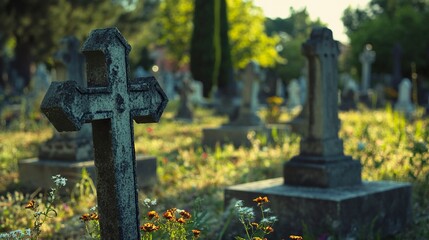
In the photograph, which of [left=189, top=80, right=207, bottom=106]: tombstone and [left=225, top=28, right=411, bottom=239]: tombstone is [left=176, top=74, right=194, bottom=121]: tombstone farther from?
[left=225, top=28, right=411, bottom=239]: tombstone

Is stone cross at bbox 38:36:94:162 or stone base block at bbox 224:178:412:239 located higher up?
stone cross at bbox 38:36:94:162

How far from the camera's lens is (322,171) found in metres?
7.04

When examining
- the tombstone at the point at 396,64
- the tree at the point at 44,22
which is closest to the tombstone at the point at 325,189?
the tree at the point at 44,22

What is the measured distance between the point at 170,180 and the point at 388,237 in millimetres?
3411

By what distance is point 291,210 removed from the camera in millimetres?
6621

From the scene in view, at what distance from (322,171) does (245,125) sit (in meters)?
7.49

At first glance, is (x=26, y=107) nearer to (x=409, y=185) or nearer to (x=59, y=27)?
(x=59, y=27)

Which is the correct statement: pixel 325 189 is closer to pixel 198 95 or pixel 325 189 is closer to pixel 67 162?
pixel 67 162

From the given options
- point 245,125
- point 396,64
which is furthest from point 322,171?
point 396,64

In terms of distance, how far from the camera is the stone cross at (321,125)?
7.21m

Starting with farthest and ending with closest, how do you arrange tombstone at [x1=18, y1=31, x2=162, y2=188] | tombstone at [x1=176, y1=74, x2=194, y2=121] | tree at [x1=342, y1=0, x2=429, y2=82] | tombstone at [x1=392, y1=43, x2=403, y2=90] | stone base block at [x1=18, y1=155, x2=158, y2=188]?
tree at [x1=342, y1=0, x2=429, y2=82]
tombstone at [x1=392, y1=43, x2=403, y2=90]
tombstone at [x1=176, y1=74, x2=194, y2=121]
tombstone at [x1=18, y1=31, x2=162, y2=188]
stone base block at [x1=18, y1=155, x2=158, y2=188]

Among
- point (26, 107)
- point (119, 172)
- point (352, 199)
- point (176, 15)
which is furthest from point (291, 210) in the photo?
point (176, 15)

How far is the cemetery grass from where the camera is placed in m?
7.03

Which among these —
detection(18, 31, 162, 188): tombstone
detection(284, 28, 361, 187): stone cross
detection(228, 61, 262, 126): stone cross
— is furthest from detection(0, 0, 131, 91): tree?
detection(284, 28, 361, 187): stone cross
